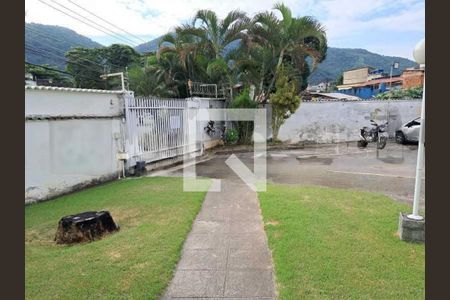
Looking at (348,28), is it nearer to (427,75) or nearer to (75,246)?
(427,75)

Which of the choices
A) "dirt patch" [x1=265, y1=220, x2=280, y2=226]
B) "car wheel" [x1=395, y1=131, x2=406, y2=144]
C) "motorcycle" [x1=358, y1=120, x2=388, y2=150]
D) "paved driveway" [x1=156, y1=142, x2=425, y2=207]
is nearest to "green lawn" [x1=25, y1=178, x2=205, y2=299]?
"dirt patch" [x1=265, y1=220, x2=280, y2=226]

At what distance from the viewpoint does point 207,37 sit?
12.8 m

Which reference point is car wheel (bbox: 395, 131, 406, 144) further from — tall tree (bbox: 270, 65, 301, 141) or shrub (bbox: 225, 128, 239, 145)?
shrub (bbox: 225, 128, 239, 145)

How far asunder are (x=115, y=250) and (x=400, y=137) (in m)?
13.4

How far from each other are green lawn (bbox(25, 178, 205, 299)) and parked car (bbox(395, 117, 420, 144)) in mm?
10593

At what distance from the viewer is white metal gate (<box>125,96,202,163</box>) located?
8.45m

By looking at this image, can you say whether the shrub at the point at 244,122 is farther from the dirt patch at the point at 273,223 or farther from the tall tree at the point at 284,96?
the dirt patch at the point at 273,223

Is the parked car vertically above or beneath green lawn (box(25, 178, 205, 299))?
above

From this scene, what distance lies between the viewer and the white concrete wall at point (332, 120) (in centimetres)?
1421

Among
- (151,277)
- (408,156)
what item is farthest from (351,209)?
(408,156)

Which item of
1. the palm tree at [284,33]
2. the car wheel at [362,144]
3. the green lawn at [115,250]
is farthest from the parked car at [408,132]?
the green lawn at [115,250]

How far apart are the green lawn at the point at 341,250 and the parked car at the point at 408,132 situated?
863cm

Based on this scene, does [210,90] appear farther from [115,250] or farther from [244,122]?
[115,250]

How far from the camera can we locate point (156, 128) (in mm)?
9281
